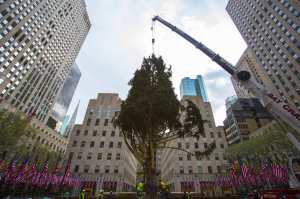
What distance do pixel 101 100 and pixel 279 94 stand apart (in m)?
66.3

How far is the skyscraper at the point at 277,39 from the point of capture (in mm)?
53094

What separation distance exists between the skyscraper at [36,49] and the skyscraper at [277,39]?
83.4 m

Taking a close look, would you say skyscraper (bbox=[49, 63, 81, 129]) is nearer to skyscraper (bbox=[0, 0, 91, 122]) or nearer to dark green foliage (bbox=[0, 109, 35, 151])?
skyscraper (bbox=[0, 0, 91, 122])

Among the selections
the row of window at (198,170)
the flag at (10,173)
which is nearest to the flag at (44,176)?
the flag at (10,173)

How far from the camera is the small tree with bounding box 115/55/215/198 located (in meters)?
13.2

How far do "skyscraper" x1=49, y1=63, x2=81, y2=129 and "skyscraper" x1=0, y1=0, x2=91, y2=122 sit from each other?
25.2m

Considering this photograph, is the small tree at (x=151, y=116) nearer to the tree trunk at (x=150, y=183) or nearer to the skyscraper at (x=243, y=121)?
the tree trunk at (x=150, y=183)

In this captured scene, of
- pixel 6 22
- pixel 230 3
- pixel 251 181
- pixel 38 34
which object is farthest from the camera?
pixel 230 3

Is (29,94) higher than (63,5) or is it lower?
lower

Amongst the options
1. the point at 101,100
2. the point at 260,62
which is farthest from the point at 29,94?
the point at 260,62

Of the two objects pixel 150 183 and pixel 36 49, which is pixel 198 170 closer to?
pixel 150 183

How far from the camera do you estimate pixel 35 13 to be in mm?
69562

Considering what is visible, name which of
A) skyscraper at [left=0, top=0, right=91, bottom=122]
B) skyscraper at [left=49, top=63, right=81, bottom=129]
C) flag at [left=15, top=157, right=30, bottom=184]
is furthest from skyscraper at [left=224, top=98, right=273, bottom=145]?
skyscraper at [left=49, top=63, right=81, bottom=129]

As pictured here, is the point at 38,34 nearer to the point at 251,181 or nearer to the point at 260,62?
the point at 251,181
